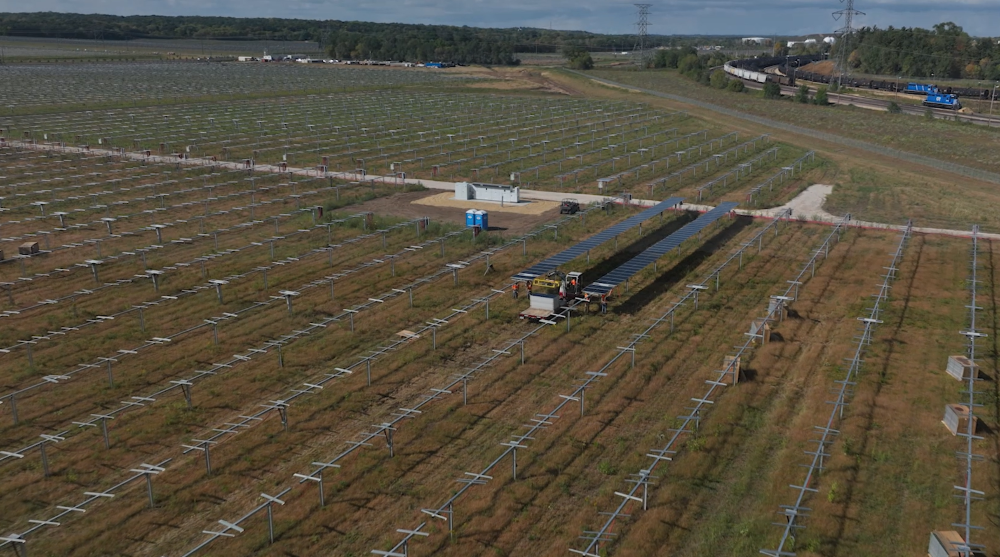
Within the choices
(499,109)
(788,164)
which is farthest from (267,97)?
(788,164)

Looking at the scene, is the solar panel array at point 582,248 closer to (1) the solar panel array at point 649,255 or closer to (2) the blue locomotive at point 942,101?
(1) the solar panel array at point 649,255

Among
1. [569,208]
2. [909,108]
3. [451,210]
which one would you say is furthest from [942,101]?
[451,210]

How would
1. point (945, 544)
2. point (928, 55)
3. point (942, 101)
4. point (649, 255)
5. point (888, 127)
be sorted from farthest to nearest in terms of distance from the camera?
point (928, 55)
point (942, 101)
point (888, 127)
point (649, 255)
point (945, 544)

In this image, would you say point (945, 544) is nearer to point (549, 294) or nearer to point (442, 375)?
point (442, 375)

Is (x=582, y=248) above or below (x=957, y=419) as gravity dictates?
above

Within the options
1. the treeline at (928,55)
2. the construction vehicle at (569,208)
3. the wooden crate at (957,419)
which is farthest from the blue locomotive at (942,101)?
the wooden crate at (957,419)

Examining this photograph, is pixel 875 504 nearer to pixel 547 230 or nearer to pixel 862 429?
pixel 862 429
